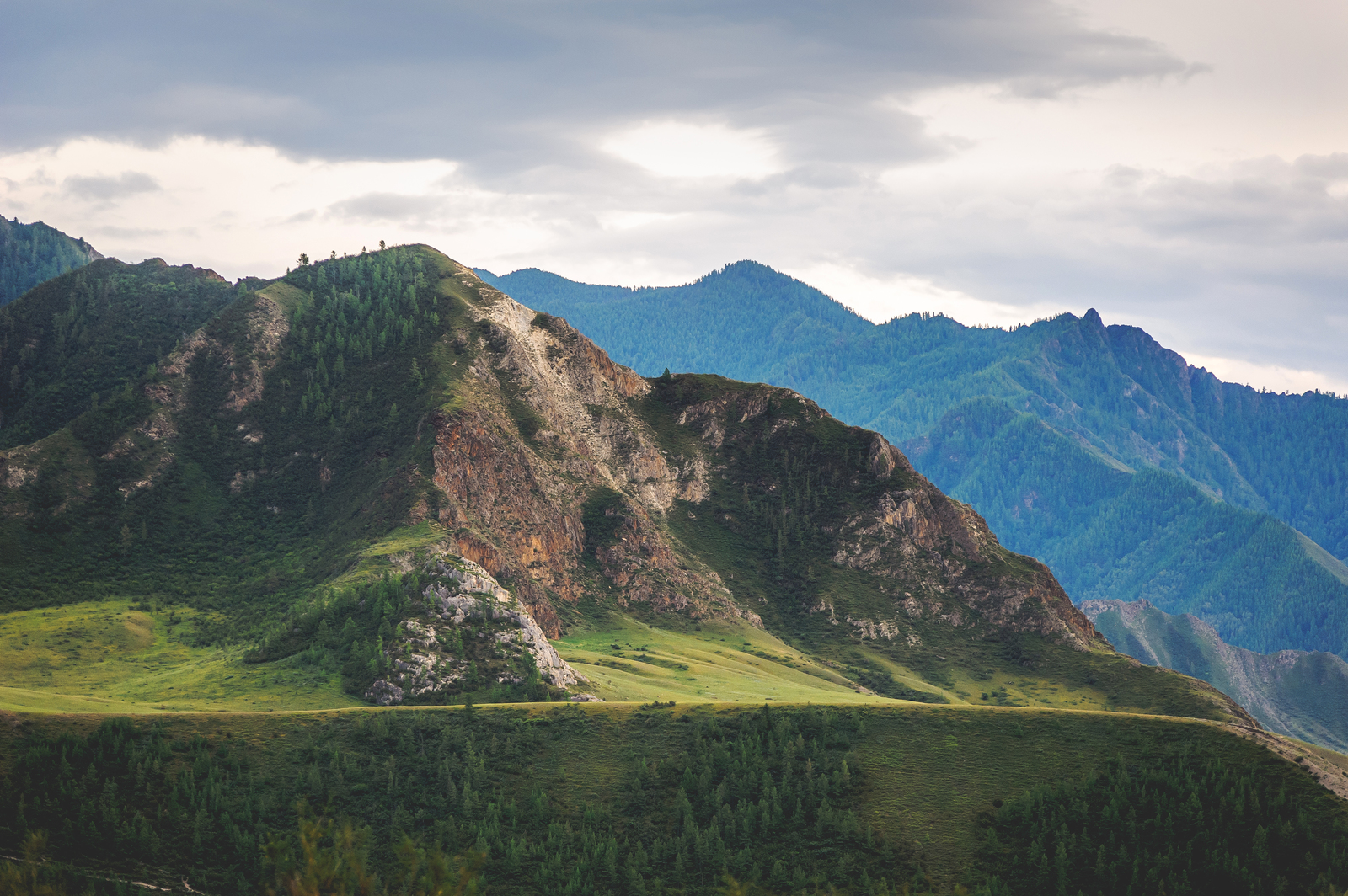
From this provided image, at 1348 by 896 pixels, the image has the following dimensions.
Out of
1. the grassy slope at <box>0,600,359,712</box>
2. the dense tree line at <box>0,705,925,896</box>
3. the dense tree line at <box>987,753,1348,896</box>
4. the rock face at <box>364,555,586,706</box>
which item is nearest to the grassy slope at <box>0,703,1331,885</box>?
the dense tree line at <box>0,705,925,896</box>

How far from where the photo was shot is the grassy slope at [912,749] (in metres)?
138

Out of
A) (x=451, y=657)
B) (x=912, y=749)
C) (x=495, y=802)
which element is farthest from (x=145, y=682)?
(x=912, y=749)

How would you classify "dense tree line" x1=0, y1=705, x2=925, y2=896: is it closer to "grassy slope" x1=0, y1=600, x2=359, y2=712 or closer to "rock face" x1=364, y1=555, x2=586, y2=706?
"rock face" x1=364, y1=555, x2=586, y2=706

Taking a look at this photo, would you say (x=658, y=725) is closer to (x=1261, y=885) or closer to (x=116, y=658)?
(x=1261, y=885)

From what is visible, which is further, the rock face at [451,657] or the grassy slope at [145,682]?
the rock face at [451,657]

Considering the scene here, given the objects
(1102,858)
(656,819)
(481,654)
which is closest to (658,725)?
(656,819)

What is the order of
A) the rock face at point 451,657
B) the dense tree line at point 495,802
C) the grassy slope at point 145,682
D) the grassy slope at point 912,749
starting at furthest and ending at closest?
the rock face at point 451,657, the grassy slope at point 145,682, the grassy slope at point 912,749, the dense tree line at point 495,802

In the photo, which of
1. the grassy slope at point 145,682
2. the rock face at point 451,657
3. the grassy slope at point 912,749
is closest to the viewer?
the grassy slope at point 912,749

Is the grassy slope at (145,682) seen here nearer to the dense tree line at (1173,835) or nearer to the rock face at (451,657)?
the rock face at (451,657)

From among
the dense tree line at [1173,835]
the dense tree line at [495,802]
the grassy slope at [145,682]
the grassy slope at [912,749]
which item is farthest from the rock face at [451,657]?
the dense tree line at [1173,835]

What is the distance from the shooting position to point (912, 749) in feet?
504

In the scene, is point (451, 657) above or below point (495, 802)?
above

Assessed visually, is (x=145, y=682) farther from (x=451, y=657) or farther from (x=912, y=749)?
(x=912, y=749)

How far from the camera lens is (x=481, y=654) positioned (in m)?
193
